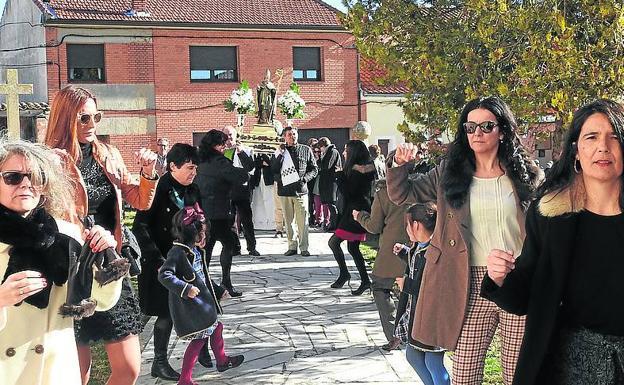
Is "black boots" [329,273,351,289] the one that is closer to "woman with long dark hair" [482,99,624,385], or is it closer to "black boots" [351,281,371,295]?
"black boots" [351,281,371,295]

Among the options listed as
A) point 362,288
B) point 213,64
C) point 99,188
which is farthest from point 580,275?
point 213,64

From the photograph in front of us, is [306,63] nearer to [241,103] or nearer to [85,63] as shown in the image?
[85,63]

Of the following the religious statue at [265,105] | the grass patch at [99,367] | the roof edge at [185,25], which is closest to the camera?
the grass patch at [99,367]

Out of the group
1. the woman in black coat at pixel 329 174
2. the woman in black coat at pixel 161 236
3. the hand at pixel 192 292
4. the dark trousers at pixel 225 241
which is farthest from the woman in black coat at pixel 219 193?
the hand at pixel 192 292

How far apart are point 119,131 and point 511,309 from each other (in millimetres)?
25504

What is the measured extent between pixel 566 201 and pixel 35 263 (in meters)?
2.18

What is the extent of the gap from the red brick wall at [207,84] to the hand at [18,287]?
24.6 meters

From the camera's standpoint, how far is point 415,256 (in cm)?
529

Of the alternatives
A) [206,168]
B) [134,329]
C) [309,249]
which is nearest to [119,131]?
[309,249]

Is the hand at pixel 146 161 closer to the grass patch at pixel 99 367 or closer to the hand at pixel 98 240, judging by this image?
the hand at pixel 98 240

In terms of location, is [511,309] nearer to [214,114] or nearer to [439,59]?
[439,59]

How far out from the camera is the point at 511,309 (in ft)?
10.4

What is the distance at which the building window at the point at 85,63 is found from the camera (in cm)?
2647

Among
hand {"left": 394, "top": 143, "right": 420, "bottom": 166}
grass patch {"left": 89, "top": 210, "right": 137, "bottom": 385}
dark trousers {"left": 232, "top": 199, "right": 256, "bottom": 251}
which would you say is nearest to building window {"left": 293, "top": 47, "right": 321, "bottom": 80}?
dark trousers {"left": 232, "top": 199, "right": 256, "bottom": 251}
